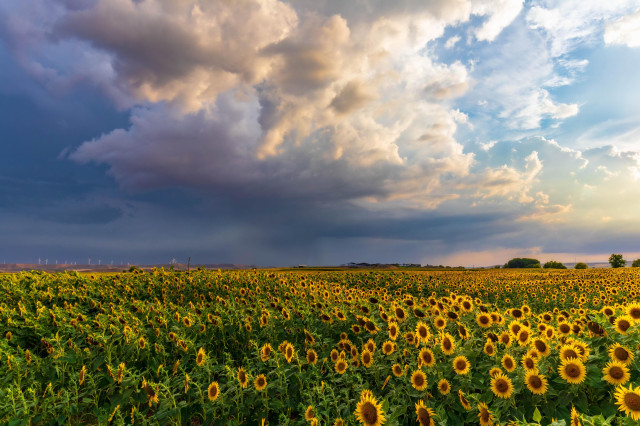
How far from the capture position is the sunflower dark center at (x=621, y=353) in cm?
428

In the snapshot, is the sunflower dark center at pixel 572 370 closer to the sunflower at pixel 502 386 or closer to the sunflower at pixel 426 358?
the sunflower at pixel 502 386

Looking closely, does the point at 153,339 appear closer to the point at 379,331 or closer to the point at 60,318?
the point at 60,318

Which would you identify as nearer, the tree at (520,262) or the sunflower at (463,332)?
the sunflower at (463,332)

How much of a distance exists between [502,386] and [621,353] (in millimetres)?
1394

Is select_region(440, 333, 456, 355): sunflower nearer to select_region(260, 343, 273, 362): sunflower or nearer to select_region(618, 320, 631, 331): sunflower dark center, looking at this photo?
select_region(618, 320, 631, 331): sunflower dark center

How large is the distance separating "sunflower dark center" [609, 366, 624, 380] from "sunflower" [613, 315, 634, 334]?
1.26 m

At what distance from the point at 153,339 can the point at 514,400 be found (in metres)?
6.90

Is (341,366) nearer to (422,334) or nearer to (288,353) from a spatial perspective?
(288,353)

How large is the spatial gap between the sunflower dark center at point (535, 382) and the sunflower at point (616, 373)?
2.10 ft

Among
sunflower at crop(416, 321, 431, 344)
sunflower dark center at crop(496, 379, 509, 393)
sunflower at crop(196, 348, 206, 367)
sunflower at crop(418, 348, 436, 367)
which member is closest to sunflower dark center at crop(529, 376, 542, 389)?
sunflower dark center at crop(496, 379, 509, 393)

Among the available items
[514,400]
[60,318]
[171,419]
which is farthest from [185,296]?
[514,400]

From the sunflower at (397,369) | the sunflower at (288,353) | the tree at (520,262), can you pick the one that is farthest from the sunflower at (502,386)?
the tree at (520,262)

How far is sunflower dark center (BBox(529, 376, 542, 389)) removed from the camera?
430 centimetres

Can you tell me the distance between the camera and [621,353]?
431 centimetres
